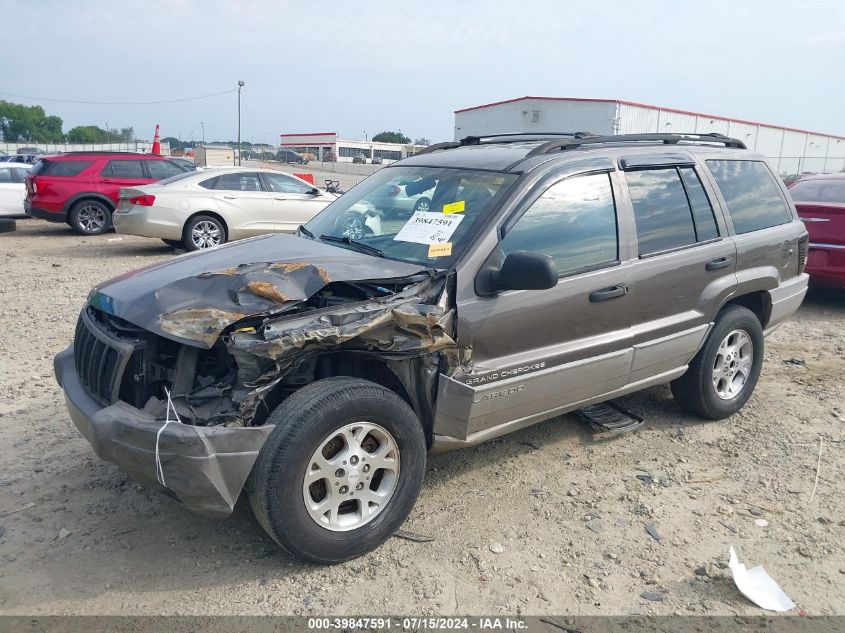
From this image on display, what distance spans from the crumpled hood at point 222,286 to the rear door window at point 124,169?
11.5 meters

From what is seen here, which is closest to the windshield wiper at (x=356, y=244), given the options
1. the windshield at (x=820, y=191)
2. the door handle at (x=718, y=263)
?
the door handle at (x=718, y=263)

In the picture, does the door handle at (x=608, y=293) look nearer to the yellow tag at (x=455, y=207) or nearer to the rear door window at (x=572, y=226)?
the rear door window at (x=572, y=226)

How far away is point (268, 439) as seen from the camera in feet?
9.25

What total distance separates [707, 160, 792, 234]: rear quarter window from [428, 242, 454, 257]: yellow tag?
2.33 m

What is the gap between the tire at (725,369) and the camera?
4.62 m

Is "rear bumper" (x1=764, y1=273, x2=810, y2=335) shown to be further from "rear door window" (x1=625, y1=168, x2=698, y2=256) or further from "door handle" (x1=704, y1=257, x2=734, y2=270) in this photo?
"rear door window" (x1=625, y1=168, x2=698, y2=256)

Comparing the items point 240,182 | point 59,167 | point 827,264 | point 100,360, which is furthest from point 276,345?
point 59,167

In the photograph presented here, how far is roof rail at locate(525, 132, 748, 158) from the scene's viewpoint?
4016 mm

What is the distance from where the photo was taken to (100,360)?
3141 millimetres

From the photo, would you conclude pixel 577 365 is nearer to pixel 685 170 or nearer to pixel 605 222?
pixel 605 222

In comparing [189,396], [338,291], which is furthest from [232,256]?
[189,396]

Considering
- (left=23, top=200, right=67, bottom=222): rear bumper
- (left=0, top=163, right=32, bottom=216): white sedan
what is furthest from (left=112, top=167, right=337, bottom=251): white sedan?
(left=0, top=163, right=32, bottom=216): white sedan

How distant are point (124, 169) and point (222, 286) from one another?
40.9 ft

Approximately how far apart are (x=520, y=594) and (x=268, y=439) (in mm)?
1322
